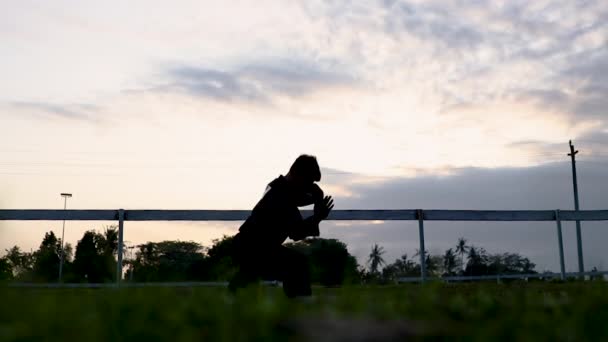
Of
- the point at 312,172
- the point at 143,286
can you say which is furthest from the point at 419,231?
the point at 143,286

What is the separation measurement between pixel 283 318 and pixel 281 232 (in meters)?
4.06

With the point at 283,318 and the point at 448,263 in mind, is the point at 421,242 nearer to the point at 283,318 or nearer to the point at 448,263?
the point at 448,263

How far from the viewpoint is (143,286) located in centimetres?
427

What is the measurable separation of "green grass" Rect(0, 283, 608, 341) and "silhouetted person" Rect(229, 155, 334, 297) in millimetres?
2777

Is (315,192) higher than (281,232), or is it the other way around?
(315,192)

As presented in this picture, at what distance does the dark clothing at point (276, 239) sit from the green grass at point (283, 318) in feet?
9.11

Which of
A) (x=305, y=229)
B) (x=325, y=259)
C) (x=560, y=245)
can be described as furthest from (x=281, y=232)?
(x=560, y=245)

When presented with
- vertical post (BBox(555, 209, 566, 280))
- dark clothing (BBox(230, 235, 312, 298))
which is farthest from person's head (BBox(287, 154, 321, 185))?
vertical post (BBox(555, 209, 566, 280))

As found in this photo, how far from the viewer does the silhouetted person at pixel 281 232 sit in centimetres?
672

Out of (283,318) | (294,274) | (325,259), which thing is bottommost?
(283,318)

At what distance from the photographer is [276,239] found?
6.94 metres

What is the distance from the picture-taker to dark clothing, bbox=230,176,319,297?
22.0 ft

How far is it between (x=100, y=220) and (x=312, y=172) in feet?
29.0

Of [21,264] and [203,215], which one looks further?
[203,215]
